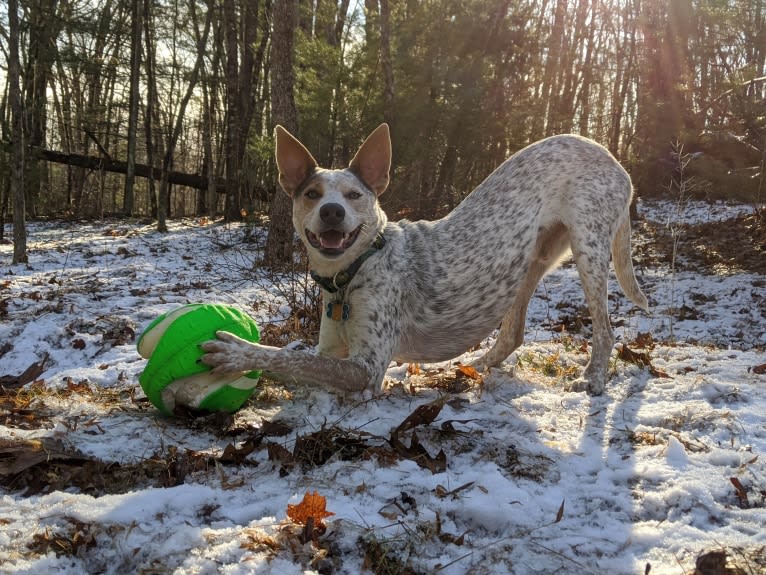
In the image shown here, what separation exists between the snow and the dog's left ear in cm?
147

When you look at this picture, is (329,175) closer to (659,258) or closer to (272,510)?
(272,510)

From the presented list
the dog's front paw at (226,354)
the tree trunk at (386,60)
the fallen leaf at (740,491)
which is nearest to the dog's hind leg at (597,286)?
the fallen leaf at (740,491)

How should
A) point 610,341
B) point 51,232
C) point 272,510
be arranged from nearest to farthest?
point 272,510 < point 610,341 < point 51,232

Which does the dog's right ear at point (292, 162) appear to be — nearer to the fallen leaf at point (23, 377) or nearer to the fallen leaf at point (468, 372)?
the fallen leaf at point (468, 372)

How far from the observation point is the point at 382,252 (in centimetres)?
384

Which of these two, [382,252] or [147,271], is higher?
[382,252]

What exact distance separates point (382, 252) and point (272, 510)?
2058 mm

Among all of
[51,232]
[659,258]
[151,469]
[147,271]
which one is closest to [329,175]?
[151,469]

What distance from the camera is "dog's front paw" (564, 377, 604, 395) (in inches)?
150

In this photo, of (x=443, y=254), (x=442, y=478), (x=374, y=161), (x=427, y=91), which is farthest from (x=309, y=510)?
(x=427, y=91)

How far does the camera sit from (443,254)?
4.13 m

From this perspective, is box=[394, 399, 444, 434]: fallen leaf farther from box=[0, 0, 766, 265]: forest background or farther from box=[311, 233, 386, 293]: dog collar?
box=[0, 0, 766, 265]: forest background

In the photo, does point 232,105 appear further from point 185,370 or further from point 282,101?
point 185,370

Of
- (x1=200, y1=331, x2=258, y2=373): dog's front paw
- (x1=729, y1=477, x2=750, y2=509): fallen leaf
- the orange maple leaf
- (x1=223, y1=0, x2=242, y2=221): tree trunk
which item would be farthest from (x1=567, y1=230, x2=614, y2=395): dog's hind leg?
(x1=223, y1=0, x2=242, y2=221): tree trunk
